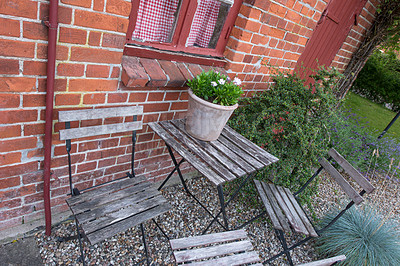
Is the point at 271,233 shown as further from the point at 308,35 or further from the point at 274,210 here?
the point at 308,35

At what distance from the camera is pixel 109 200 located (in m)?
1.76

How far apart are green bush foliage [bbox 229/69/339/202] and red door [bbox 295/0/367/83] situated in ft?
2.01

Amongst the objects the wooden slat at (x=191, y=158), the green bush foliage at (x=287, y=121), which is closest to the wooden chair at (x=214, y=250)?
→ the wooden slat at (x=191, y=158)

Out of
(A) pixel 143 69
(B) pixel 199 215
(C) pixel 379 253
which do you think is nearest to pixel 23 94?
(A) pixel 143 69

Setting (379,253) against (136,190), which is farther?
(379,253)

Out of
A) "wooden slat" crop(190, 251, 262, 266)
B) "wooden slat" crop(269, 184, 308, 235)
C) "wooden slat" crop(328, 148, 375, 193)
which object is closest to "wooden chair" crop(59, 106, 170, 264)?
"wooden slat" crop(190, 251, 262, 266)

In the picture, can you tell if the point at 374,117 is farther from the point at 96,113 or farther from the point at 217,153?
the point at 96,113

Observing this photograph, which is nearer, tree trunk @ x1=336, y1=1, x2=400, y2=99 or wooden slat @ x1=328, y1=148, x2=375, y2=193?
wooden slat @ x1=328, y1=148, x2=375, y2=193

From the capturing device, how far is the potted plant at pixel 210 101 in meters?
1.85

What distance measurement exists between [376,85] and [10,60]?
13.1 m

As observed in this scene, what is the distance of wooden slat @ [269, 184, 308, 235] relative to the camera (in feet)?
7.10

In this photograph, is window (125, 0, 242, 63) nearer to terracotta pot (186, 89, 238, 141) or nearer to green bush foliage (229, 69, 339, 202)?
terracotta pot (186, 89, 238, 141)

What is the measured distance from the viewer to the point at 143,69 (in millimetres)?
1858

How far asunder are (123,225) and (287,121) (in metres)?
2.02
